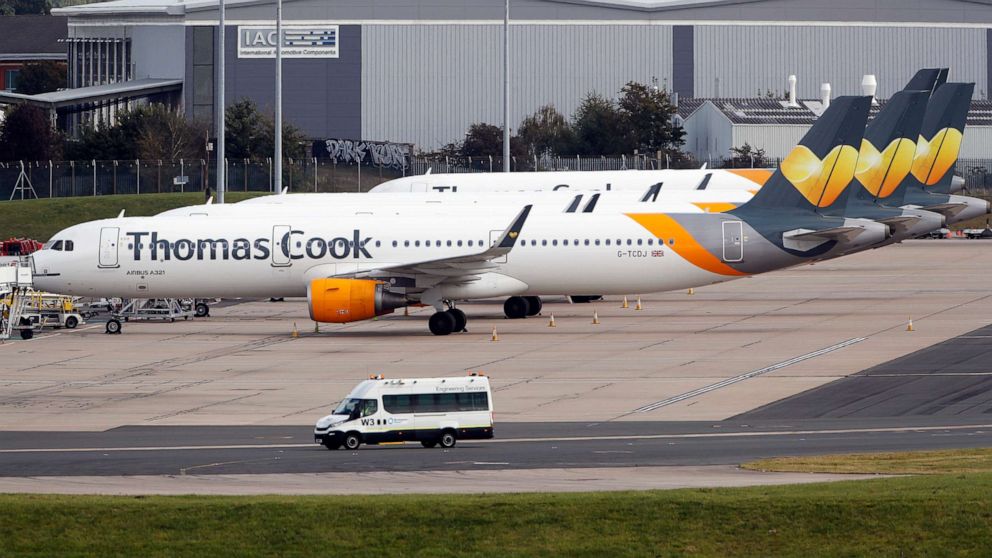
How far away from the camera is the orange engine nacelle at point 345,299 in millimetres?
46625

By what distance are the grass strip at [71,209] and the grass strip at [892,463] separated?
78620 mm

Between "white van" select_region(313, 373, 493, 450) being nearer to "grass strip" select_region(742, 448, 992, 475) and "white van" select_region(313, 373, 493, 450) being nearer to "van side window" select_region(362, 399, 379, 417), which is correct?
"van side window" select_region(362, 399, 379, 417)

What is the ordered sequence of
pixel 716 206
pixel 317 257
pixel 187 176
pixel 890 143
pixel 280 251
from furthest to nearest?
pixel 187 176, pixel 716 206, pixel 890 143, pixel 317 257, pixel 280 251

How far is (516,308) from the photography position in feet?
176

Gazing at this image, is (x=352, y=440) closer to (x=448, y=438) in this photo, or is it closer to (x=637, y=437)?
(x=448, y=438)

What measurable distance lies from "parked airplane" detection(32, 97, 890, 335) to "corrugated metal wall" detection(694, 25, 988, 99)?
79.5 meters

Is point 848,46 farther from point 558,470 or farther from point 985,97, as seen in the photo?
point 558,470

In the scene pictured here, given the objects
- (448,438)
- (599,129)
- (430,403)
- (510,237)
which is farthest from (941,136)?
(599,129)

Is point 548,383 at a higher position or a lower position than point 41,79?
lower

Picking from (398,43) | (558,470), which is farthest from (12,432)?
(398,43)

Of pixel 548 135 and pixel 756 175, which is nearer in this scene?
pixel 756 175

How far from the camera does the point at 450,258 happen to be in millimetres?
46812

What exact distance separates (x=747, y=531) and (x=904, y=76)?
116 m

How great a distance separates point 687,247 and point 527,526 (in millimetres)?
29614
